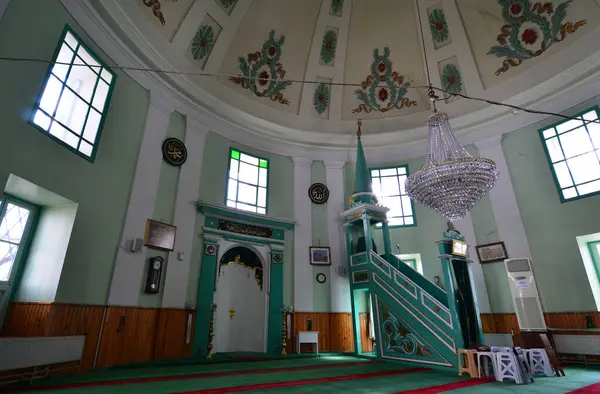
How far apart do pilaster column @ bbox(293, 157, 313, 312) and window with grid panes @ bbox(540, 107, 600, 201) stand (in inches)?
228

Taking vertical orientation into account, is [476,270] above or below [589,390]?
above

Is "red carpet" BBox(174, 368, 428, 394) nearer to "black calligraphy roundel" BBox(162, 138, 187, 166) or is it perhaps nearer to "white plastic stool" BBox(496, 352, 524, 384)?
"white plastic stool" BBox(496, 352, 524, 384)

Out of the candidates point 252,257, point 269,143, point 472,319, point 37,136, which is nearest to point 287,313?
point 252,257

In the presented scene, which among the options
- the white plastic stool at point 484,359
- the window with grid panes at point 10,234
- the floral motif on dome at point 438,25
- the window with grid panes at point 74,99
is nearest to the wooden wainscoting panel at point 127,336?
the window with grid panes at point 10,234

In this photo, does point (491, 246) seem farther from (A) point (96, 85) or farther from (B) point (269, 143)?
(A) point (96, 85)

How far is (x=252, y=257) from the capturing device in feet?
25.5

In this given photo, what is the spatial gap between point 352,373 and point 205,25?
783 cm

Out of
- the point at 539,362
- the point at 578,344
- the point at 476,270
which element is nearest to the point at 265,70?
the point at 476,270

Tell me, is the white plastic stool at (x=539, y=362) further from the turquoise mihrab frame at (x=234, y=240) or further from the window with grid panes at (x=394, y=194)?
the turquoise mihrab frame at (x=234, y=240)

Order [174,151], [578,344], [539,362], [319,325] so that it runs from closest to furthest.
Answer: [539,362] < [578,344] < [174,151] < [319,325]

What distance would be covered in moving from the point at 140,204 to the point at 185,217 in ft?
3.39

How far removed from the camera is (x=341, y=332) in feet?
25.7

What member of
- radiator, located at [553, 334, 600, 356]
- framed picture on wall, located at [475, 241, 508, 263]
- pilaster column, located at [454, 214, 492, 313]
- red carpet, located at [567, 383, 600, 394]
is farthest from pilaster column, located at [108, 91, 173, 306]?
radiator, located at [553, 334, 600, 356]

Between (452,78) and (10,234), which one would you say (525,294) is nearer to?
(452,78)
